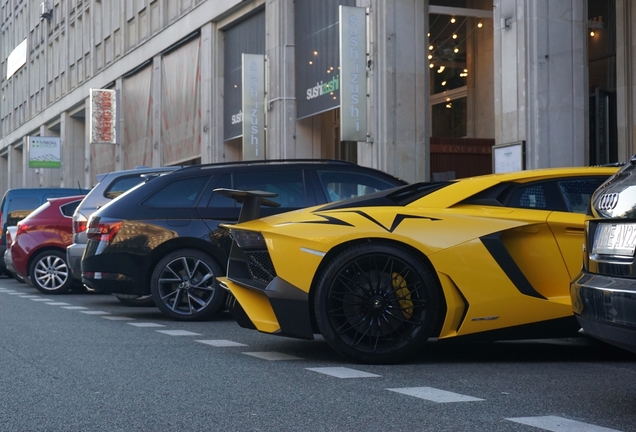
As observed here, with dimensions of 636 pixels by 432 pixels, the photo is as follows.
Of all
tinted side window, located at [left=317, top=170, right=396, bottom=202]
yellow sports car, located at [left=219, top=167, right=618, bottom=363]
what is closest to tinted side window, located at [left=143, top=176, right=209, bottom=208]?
tinted side window, located at [left=317, top=170, right=396, bottom=202]

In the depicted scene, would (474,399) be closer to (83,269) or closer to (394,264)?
(394,264)

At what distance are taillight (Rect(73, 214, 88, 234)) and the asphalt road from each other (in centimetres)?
475

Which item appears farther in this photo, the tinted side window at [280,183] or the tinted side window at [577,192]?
the tinted side window at [280,183]

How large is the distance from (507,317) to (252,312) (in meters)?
1.73

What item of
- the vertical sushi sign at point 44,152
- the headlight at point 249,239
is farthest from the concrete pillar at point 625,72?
the vertical sushi sign at point 44,152

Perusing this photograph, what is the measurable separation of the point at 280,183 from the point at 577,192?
4.15 m

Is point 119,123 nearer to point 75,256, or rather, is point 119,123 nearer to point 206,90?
point 206,90

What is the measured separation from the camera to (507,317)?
22.9 ft

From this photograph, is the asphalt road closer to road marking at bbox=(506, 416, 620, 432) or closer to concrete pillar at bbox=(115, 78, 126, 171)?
road marking at bbox=(506, 416, 620, 432)

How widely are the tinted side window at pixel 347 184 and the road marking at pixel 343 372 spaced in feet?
12.9

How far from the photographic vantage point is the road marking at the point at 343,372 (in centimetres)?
652

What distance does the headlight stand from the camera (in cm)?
736

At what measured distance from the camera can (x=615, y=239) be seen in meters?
5.00

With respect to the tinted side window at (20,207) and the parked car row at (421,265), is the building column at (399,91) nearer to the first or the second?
the tinted side window at (20,207)
